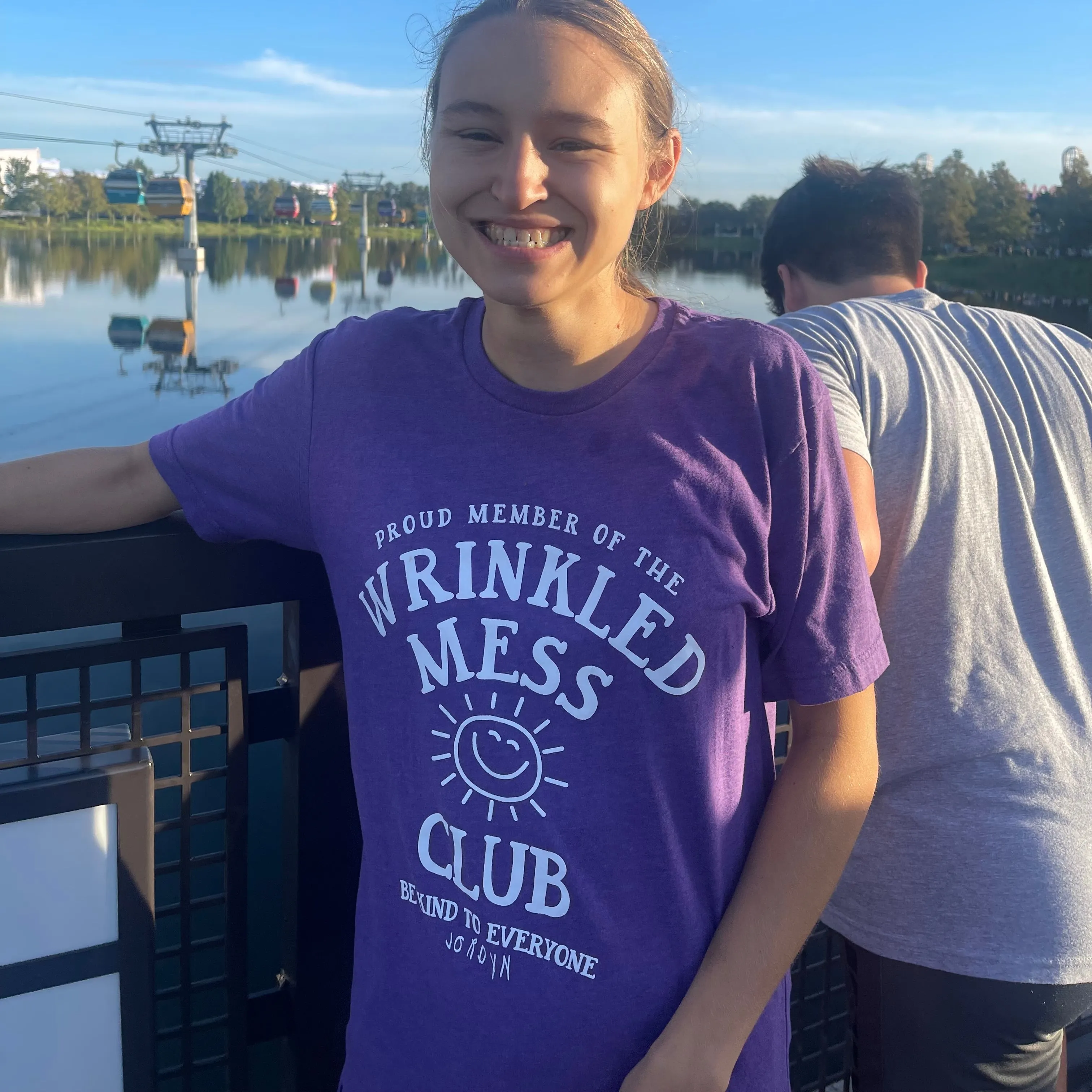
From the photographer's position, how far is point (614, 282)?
945mm

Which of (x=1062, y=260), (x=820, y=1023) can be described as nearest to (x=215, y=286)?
(x=1062, y=260)

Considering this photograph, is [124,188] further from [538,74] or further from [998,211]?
[538,74]

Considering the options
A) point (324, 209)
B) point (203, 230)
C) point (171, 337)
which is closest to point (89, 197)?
point (203, 230)

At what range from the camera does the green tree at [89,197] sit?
66.4 meters

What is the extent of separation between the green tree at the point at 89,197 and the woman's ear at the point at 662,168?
235 feet

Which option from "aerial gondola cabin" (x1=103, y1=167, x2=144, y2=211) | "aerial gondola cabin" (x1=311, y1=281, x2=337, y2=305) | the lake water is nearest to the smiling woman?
the lake water

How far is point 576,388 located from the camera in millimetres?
896

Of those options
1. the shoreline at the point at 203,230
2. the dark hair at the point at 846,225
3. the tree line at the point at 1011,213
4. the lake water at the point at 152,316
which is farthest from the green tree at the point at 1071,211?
the shoreline at the point at 203,230

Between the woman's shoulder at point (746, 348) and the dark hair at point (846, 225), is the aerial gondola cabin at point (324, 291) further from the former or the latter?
the woman's shoulder at point (746, 348)

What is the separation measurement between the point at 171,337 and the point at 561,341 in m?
47.5

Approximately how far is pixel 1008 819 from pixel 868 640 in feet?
1.23

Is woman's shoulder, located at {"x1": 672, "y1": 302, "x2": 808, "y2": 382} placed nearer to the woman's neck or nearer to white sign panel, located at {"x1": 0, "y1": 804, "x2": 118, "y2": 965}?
the woman's neck

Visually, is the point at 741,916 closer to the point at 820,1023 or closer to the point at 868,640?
the point at 868,640

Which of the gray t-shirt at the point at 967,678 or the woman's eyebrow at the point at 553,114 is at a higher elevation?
the woman's eyebrow at the point at 553,114
